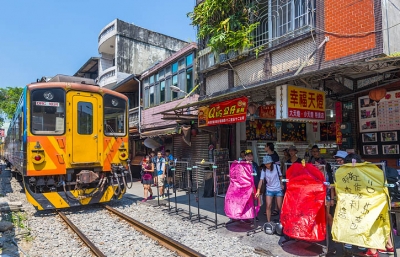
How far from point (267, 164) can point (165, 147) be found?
9295 mm

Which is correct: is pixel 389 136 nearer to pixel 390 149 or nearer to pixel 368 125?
pixel 390 149

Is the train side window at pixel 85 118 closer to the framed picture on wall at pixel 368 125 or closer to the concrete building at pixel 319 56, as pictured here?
the concrete building at pixel 319 56

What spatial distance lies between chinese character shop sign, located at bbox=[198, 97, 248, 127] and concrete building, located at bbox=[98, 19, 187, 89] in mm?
14370

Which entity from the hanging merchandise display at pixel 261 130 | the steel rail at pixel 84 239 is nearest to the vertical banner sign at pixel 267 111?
the hanging merchandise display at pixel 261 130

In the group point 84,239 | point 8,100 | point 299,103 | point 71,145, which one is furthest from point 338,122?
point 8,100

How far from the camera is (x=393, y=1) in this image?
6.22 metres

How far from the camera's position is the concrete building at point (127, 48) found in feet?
73.5

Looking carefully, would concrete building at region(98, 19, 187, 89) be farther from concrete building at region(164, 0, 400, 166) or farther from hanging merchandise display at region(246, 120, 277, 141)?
hanging merchandise display at region(246, 120, 277, 141)

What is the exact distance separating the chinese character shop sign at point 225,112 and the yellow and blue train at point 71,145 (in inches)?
102

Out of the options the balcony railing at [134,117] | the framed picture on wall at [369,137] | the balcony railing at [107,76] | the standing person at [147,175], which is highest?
the balcony railing at [107,76]

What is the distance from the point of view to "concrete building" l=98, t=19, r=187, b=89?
22402 mm

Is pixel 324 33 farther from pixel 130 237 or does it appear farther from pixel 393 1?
pixel 130 237

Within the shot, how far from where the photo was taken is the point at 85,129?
8.30m

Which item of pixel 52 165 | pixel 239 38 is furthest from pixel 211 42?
pixel 52 165
